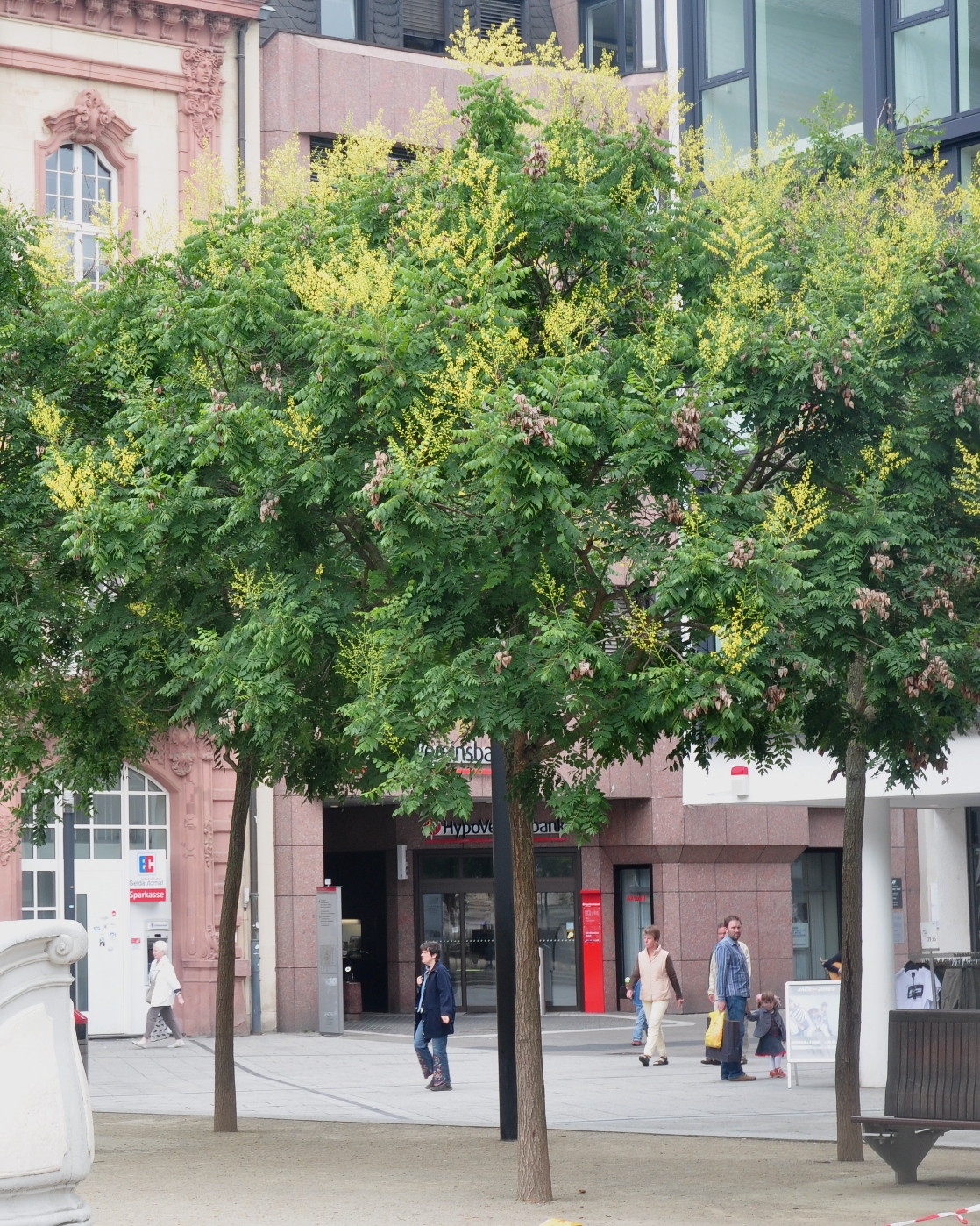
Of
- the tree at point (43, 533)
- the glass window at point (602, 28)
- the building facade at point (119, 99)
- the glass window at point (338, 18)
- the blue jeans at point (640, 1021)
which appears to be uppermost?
the glass window at point (602, 28)

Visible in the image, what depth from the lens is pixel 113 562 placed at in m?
11.0

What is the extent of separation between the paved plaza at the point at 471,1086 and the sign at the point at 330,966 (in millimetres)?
367

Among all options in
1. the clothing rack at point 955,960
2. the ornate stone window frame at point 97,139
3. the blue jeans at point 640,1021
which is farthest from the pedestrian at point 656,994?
the ornate stone window frame at point 97,139

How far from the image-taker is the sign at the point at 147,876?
28.7 m

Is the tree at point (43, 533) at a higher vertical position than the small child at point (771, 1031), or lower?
higher

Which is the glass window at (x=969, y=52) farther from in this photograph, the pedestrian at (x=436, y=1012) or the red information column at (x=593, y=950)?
the red information column at (x=593, y=950)

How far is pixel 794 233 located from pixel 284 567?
157 inches

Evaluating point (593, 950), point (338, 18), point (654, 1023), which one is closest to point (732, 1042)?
point (654, 1023)

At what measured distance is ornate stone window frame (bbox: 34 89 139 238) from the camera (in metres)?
28.9

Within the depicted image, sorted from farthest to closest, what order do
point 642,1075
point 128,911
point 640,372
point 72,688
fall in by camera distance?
point 128,911, point 642,1075, point 72,688, point 640,372

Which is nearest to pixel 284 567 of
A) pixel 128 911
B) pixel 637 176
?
pixel 637 176

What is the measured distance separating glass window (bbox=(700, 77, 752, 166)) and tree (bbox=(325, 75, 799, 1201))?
10013 millimetres

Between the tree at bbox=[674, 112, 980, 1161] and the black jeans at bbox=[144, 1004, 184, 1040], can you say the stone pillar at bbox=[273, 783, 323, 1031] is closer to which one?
the black jeans at bbox=[144, 1004, 184, 1040]

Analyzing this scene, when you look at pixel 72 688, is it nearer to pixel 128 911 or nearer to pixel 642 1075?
pixel 642 1075
